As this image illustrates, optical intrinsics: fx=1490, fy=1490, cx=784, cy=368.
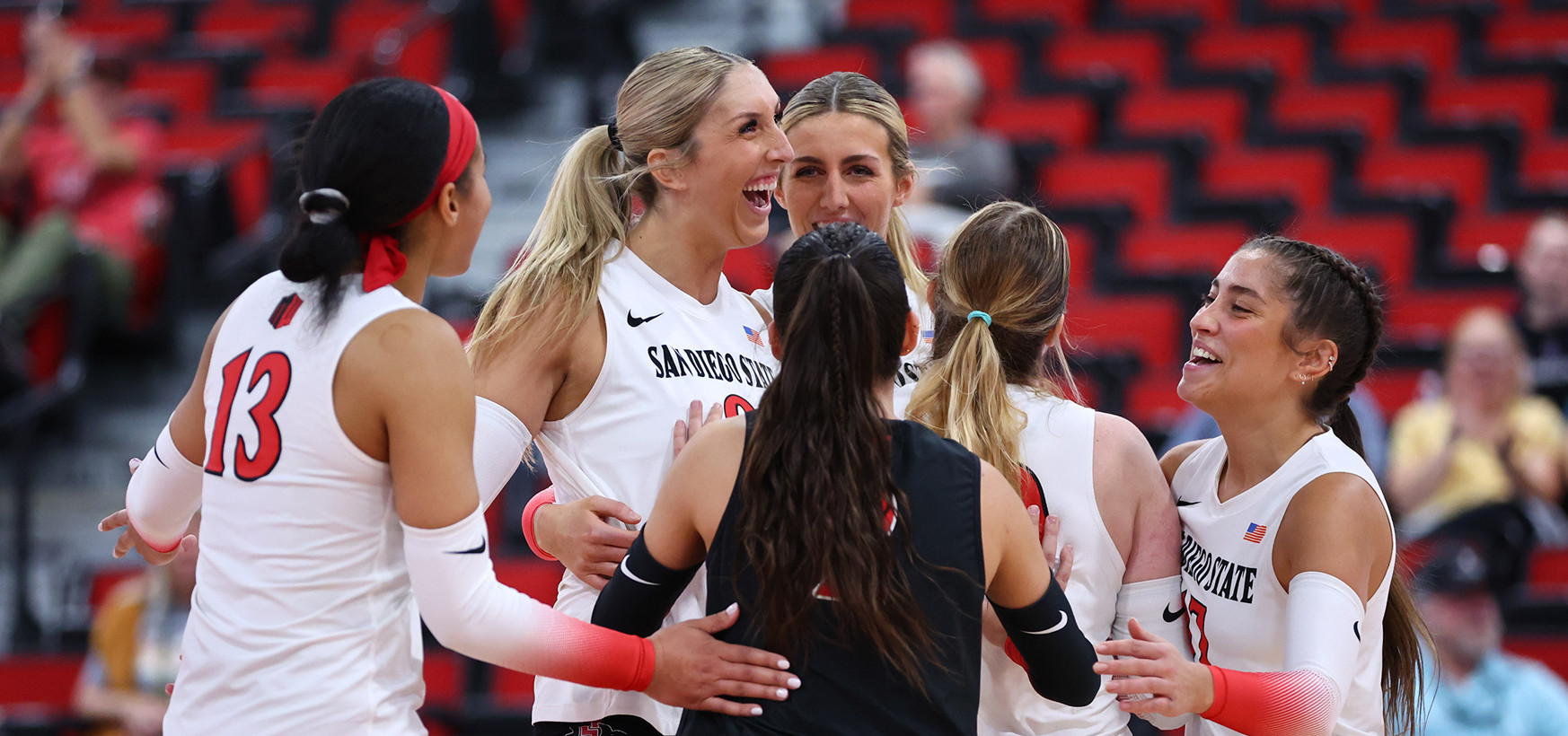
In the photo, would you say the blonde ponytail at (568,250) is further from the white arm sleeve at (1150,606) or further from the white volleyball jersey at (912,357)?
the white arm sleeve at (1150,606)

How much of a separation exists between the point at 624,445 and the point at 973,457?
647 millimetres

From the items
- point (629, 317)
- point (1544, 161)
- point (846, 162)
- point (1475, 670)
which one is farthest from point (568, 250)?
point (1544, 161)

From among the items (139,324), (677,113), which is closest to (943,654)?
(677,113)

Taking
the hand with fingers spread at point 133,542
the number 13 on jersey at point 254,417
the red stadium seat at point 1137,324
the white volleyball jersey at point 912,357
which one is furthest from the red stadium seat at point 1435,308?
the number 13 on jersey at point 254,417

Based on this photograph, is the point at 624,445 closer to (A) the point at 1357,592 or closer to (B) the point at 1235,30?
(A) the point at 1357,592

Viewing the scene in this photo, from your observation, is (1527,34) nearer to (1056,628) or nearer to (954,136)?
(954,136)

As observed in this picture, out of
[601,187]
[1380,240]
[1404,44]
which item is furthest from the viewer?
[1404,44]

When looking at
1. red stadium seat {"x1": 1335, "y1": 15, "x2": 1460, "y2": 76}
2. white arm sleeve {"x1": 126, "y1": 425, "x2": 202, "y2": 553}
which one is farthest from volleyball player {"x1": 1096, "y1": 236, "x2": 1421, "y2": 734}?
red stadium seat {"x1": 1335, "y1": 15, "x2": 1460, "y2": 76}

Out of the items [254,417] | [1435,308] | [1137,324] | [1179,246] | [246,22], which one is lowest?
[246,22]

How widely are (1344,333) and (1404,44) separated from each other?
19.0 ft

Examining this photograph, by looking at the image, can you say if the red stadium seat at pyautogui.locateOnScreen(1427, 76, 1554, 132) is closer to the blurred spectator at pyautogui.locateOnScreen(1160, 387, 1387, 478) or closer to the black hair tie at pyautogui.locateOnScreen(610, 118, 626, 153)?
the blurred spectator at pyautogui.locateOnScreen(1160, 387, 1387, 478)

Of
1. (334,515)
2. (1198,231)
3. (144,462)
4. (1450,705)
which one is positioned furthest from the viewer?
(1198,231)

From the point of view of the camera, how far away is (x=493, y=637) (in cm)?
184

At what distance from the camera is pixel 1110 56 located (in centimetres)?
774
